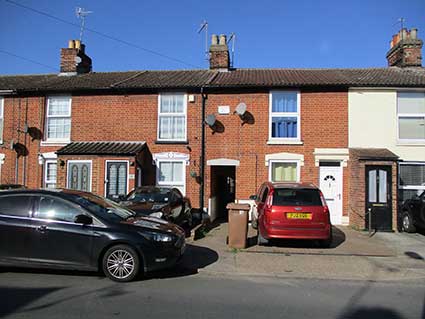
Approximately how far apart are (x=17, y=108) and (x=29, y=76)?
405 centimetres

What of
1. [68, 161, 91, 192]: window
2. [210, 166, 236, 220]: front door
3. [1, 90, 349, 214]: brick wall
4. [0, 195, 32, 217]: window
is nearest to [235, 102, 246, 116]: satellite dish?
[1, 90, 349, 214]: brick wall

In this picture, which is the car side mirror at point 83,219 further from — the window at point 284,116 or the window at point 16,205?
the window at point 284,116

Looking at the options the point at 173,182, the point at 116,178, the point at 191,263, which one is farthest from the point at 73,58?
the point at 191,263

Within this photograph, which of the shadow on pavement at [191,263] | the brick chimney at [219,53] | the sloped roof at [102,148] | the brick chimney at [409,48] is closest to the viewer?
the shadow on pavement at [191,263]

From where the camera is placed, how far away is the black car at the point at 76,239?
6285mm

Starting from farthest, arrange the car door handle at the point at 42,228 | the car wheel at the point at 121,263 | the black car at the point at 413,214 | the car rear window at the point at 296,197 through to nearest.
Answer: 1. the black car at the point at 413,214
2. the car rear window at the point at 296,197
3. the car door handle at the point at 42,228
4. the car wheel at the point at 121,263

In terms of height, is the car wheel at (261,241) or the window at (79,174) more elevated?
the window at (79,174)

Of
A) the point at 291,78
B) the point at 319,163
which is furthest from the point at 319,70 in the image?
the point at 319,163

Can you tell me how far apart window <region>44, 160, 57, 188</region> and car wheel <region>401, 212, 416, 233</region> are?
508 inches

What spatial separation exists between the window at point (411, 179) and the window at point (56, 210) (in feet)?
37.7

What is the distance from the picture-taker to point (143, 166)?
45.6ft

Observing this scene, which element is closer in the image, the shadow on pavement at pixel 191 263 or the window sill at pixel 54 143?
the shadow on pavement at pixel 191 263

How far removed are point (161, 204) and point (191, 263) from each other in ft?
9.49

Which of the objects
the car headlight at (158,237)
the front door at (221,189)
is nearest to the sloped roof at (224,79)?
the front door at (221,189)
